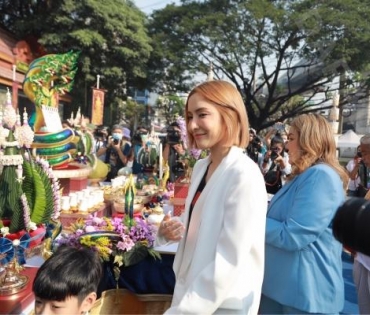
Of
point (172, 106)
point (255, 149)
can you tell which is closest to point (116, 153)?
Answer: point (255, 149)

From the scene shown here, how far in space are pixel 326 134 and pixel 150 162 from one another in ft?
9.63

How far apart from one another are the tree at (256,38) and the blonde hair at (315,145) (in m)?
13.2

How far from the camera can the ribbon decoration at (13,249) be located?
1592mm

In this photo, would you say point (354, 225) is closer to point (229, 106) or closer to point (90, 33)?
point (229, 106)

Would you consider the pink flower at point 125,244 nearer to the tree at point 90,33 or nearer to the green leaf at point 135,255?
the green leaf at point 135,255

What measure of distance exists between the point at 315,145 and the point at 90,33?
1203 cm

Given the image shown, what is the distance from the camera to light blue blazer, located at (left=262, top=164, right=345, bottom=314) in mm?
1349

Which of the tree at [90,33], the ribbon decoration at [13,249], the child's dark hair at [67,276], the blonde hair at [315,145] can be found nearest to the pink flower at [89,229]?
the ribbon decoration at [13,249]

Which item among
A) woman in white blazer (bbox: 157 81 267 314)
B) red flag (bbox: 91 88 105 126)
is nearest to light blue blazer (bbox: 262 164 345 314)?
woman in white blazer (bbox: 157 81 267 314)

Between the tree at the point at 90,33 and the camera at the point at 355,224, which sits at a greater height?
the tree at the point at 90,33

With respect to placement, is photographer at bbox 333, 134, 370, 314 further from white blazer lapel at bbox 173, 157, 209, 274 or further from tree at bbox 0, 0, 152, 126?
tree at bbox 0, 0, 152, 126

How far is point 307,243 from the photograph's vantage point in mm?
1362

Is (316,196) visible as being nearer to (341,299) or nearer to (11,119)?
(341,299)

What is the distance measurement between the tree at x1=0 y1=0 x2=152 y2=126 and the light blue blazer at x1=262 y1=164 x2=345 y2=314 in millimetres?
11753
